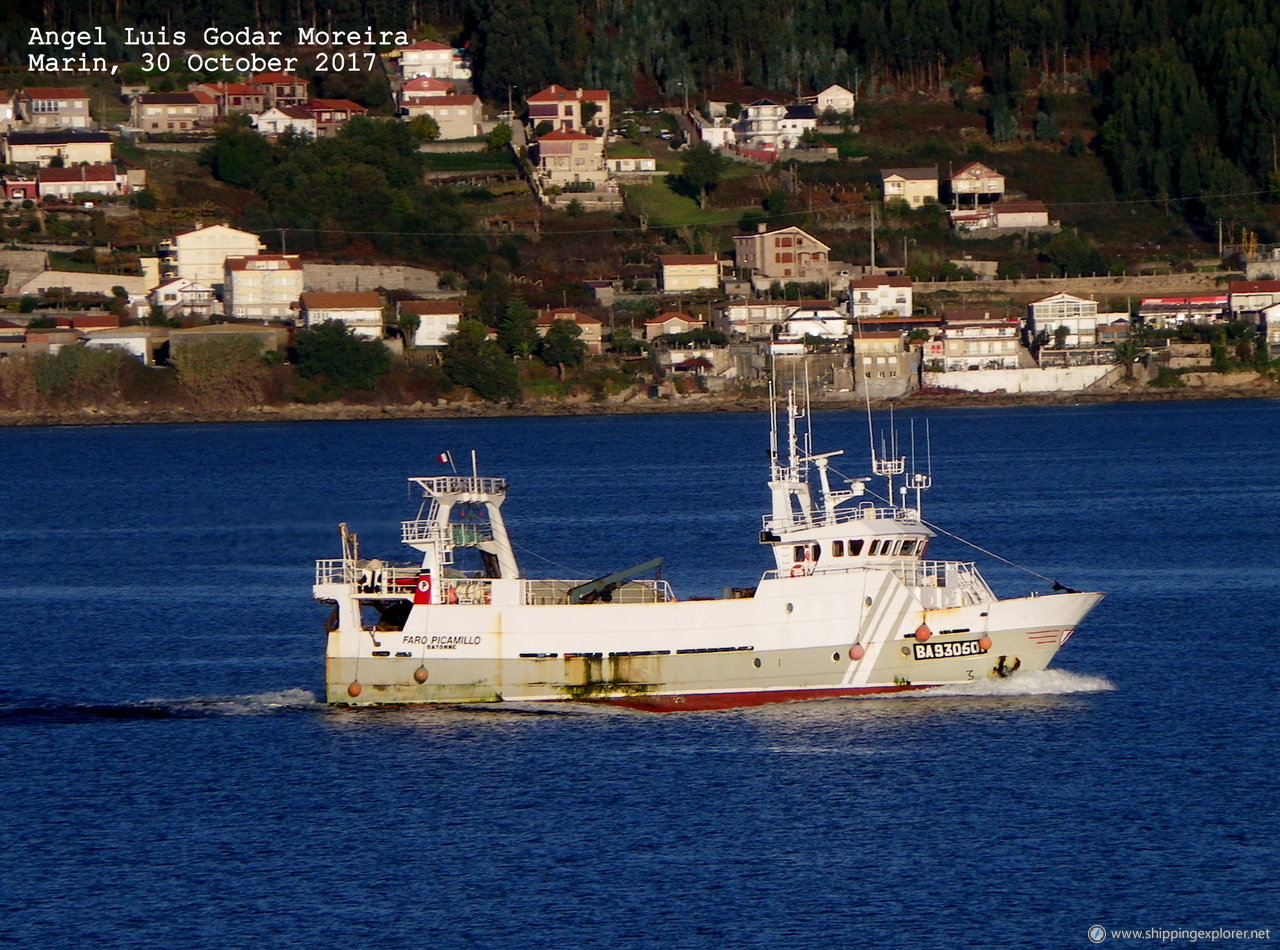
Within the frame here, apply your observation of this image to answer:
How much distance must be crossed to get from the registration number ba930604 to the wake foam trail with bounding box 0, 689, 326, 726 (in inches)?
469

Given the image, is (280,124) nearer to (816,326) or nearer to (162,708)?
(816,326)

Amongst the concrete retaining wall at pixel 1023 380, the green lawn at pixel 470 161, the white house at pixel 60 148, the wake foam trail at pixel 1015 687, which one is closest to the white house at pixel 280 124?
the green lawn at pixel 470 161

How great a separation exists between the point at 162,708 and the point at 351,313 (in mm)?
96718

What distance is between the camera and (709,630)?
134 ft

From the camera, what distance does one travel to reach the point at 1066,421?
128875 mm

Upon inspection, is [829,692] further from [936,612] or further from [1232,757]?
[1232,757]

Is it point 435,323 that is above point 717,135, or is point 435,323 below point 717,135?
below

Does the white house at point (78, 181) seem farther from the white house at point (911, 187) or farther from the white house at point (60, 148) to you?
the white house at point (911, 187)

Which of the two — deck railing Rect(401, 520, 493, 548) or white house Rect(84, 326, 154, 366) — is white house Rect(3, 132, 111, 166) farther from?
deck railing Rect(401, 520, 493, 548)

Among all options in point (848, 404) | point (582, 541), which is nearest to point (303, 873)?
point (582, 541)

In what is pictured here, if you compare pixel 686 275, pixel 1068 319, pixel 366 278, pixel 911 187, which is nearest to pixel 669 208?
pixel 686 275

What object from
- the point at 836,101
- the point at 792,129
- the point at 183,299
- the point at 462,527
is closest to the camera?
the point at 462,527

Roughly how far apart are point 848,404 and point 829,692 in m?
99.8

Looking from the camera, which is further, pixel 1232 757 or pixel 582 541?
pixel 582 541
